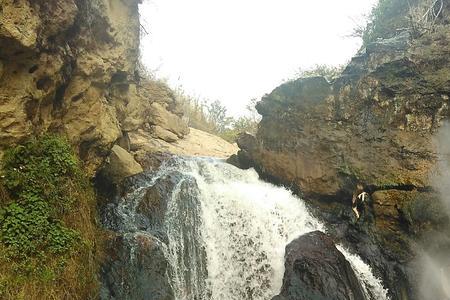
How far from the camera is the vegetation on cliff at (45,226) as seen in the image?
243 inches

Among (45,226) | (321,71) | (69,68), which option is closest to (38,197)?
(45,226)

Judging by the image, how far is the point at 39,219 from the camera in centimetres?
685

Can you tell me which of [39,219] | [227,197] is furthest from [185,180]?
[39,219]

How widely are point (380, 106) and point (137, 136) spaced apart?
9.22 m

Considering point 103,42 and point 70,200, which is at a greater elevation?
point 103,42

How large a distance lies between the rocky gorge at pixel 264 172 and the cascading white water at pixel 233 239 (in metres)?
0.03

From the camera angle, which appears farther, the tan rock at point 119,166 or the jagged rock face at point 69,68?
the tan rock at point 119,166

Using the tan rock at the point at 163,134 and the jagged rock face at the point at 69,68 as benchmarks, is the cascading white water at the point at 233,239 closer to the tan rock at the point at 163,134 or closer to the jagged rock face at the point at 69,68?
the jagged rock face at the point at 69,68

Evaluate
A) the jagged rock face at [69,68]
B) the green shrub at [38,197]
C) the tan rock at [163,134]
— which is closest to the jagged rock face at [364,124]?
the jagged rock face at [69,68]


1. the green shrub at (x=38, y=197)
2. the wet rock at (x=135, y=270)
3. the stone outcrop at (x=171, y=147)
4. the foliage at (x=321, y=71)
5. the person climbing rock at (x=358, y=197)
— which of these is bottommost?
the wet rock at (x=135, y=270)

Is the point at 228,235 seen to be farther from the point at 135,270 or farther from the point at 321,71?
the point at 321,71

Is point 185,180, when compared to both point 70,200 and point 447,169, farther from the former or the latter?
point 447,169

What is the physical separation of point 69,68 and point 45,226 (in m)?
3.53

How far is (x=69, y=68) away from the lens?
8461 mm
